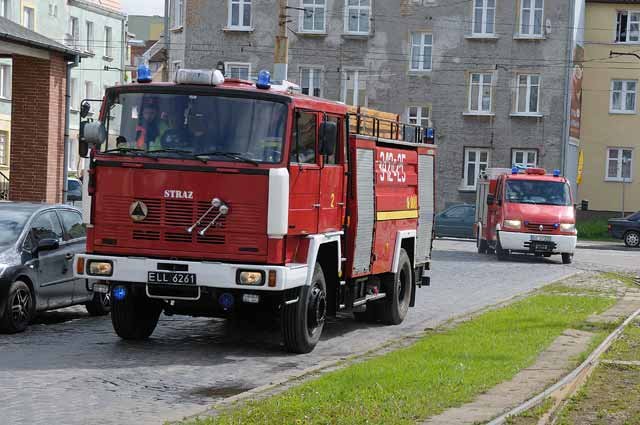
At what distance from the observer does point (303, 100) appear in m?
13.3

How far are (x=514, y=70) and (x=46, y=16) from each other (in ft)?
78.9

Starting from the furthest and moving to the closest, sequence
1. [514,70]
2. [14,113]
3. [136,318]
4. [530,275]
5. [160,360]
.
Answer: [514,70]
[530,275]
[14,113]
[136,318]
[160,360]

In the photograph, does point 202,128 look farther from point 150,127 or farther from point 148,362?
point 148,362

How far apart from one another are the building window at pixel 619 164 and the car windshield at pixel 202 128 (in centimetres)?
5254

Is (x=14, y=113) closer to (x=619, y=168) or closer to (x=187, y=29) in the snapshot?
(x=187, y=29)

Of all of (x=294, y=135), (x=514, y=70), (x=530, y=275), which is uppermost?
(x=514, y=70)

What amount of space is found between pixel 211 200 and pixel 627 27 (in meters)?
54.0

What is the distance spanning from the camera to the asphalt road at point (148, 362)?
980 centimetres

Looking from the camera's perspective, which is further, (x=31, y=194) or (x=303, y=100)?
(x=31, y=194)

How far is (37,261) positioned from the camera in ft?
49.2

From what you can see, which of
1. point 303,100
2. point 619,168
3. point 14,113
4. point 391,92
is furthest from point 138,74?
point 619,168

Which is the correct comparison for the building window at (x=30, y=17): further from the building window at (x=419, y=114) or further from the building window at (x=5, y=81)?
the building window at (x=419, y=114)

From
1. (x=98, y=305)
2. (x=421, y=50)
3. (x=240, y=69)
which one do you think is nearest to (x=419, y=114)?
Result: (x=421, y=50)

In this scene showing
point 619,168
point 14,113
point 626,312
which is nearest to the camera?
point 626,312
